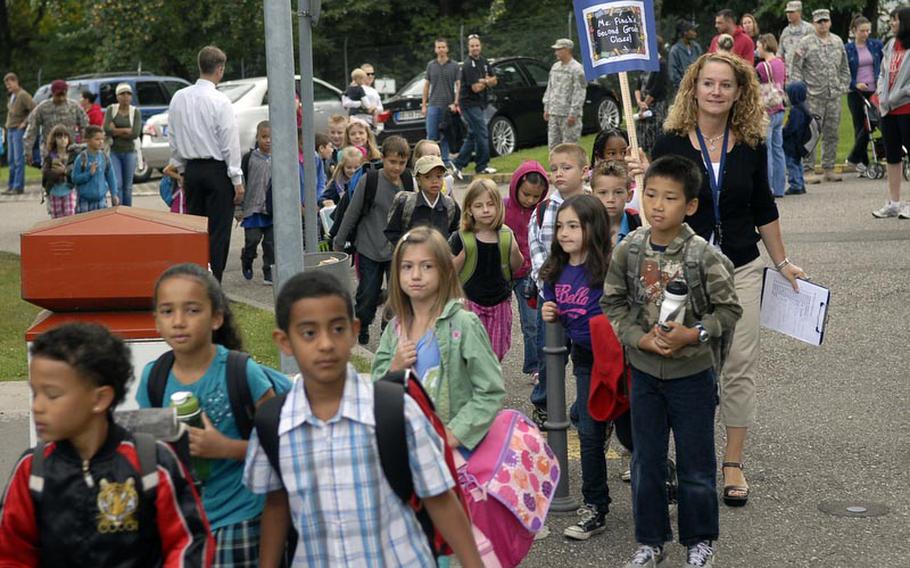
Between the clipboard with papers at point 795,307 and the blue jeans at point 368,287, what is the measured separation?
13.5ft

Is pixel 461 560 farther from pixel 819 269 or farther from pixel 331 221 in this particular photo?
pixel 819 269

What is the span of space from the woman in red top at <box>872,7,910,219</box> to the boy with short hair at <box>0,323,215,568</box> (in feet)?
38.1

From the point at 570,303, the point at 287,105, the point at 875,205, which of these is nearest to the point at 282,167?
the point at 287,105

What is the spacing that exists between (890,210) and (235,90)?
13279 millimetres

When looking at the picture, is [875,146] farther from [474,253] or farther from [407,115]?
[474,253]

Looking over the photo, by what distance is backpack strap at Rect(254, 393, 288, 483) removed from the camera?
3.50 m

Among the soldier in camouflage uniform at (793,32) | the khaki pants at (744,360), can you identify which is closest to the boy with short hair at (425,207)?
the khaki pants at (744,360)

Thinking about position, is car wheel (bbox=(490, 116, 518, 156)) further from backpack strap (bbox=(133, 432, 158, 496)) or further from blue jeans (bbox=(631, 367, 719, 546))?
backpack strap (bbox=(133, 432, 158, 496))

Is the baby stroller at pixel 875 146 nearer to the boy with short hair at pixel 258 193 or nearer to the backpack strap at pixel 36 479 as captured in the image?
the boy with short hair at pixel 258 193

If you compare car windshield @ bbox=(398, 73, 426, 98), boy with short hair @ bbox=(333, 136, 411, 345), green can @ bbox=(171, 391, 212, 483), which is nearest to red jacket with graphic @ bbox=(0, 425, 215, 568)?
green can @ bbox=(171, 391, 212, 483)

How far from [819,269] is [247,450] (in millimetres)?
9544

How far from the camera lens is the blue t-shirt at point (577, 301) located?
20.0 ft

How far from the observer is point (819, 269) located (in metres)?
12.4

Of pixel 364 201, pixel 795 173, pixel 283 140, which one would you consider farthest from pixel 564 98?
pixel 283 140
